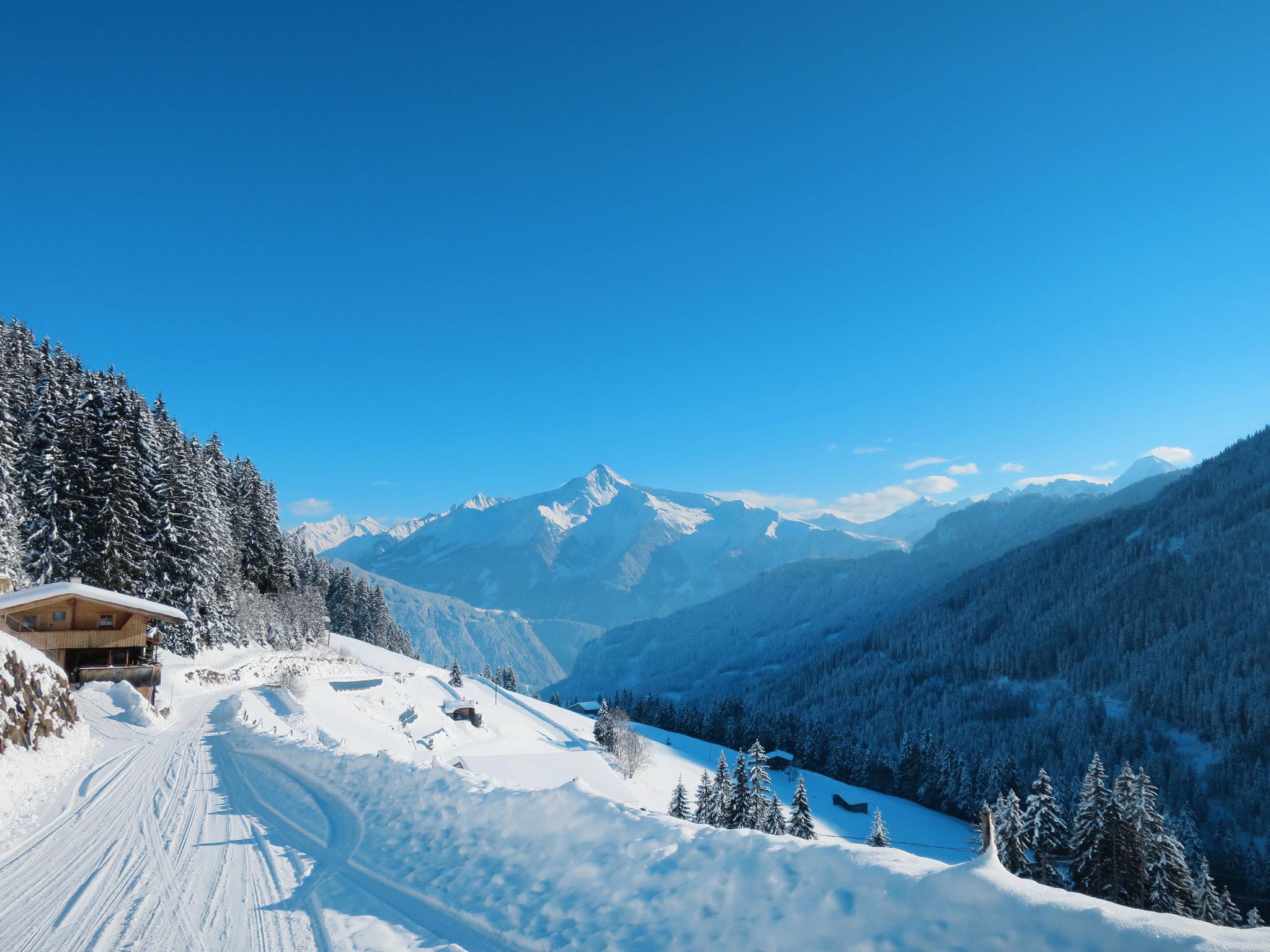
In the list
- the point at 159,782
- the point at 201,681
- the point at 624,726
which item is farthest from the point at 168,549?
the point at 624,726

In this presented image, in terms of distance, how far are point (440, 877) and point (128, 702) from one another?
22.2 m

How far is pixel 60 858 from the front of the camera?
9.11 metres

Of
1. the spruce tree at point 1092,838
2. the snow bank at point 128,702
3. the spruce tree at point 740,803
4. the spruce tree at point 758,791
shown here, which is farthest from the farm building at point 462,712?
the spruce tree at point 1092,838

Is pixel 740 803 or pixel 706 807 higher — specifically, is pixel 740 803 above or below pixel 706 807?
above

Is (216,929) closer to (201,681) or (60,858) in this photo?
(60,858)

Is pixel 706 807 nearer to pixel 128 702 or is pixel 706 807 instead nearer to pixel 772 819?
pixel 772 819

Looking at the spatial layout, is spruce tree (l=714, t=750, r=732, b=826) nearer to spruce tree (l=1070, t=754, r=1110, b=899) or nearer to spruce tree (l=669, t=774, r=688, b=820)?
spruce tree (l=669, t=774, r=688, b=820)

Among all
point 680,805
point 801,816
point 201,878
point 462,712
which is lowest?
point 680,805

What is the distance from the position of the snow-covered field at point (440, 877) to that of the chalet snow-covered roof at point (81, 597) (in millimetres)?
12532

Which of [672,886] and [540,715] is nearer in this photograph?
[672,886]

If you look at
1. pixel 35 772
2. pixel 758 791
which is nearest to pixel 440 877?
pixel 35 772

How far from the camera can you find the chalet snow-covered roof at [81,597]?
2388cm

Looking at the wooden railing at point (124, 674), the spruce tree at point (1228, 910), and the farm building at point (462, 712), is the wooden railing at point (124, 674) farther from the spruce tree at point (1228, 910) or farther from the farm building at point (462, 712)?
the spruce tree at point (1228, 910)

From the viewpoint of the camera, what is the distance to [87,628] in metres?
26.0
